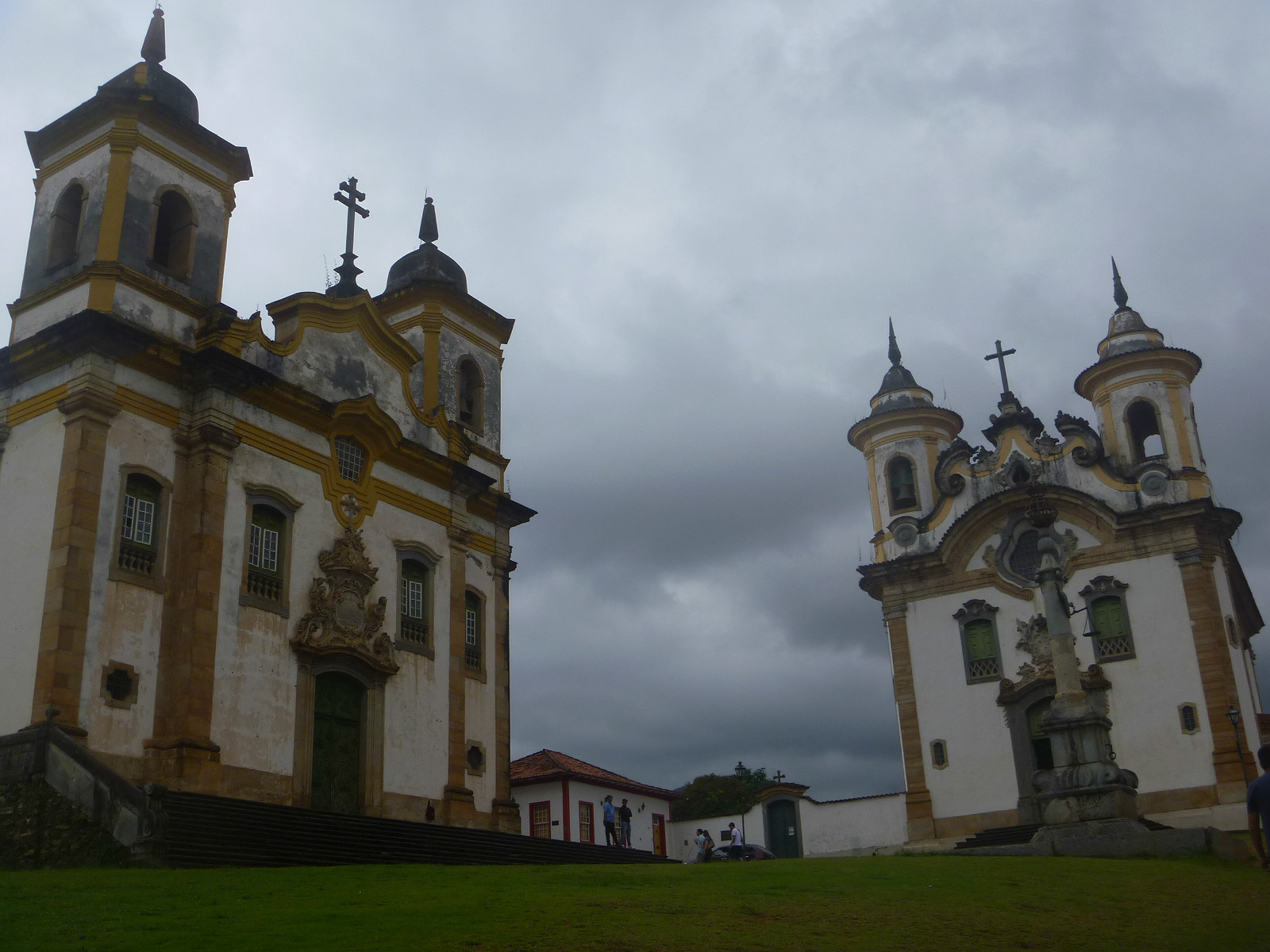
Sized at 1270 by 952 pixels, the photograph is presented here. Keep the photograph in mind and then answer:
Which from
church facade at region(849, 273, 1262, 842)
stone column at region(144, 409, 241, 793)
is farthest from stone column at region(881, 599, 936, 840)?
stone column at region(144, 409, 241, 793)

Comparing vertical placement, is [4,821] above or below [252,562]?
below

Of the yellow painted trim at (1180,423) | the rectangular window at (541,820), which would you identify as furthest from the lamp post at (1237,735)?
the rectangular window at (541,820)

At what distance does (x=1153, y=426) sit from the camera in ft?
103

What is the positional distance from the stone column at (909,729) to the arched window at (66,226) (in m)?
21.7

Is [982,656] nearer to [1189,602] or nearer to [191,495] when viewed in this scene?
[1189,602]

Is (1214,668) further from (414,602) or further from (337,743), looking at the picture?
(337,743)

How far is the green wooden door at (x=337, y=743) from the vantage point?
19.6 metres

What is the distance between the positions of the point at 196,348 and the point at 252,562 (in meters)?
3.54

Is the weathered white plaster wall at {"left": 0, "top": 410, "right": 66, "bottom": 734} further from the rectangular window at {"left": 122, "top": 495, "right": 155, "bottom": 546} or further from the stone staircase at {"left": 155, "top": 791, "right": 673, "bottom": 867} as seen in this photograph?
the stone staircase at {"left": 155, "top": 791, "right": 673, "bottom": 867}

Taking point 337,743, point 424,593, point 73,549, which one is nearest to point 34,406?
point 73,549

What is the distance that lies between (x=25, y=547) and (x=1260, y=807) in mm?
15882

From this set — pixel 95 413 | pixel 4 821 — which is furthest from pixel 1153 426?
pixel 4 821

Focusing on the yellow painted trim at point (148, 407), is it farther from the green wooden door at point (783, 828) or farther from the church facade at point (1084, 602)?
the green wooden door at point (783, 828)

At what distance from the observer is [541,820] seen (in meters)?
34.9
